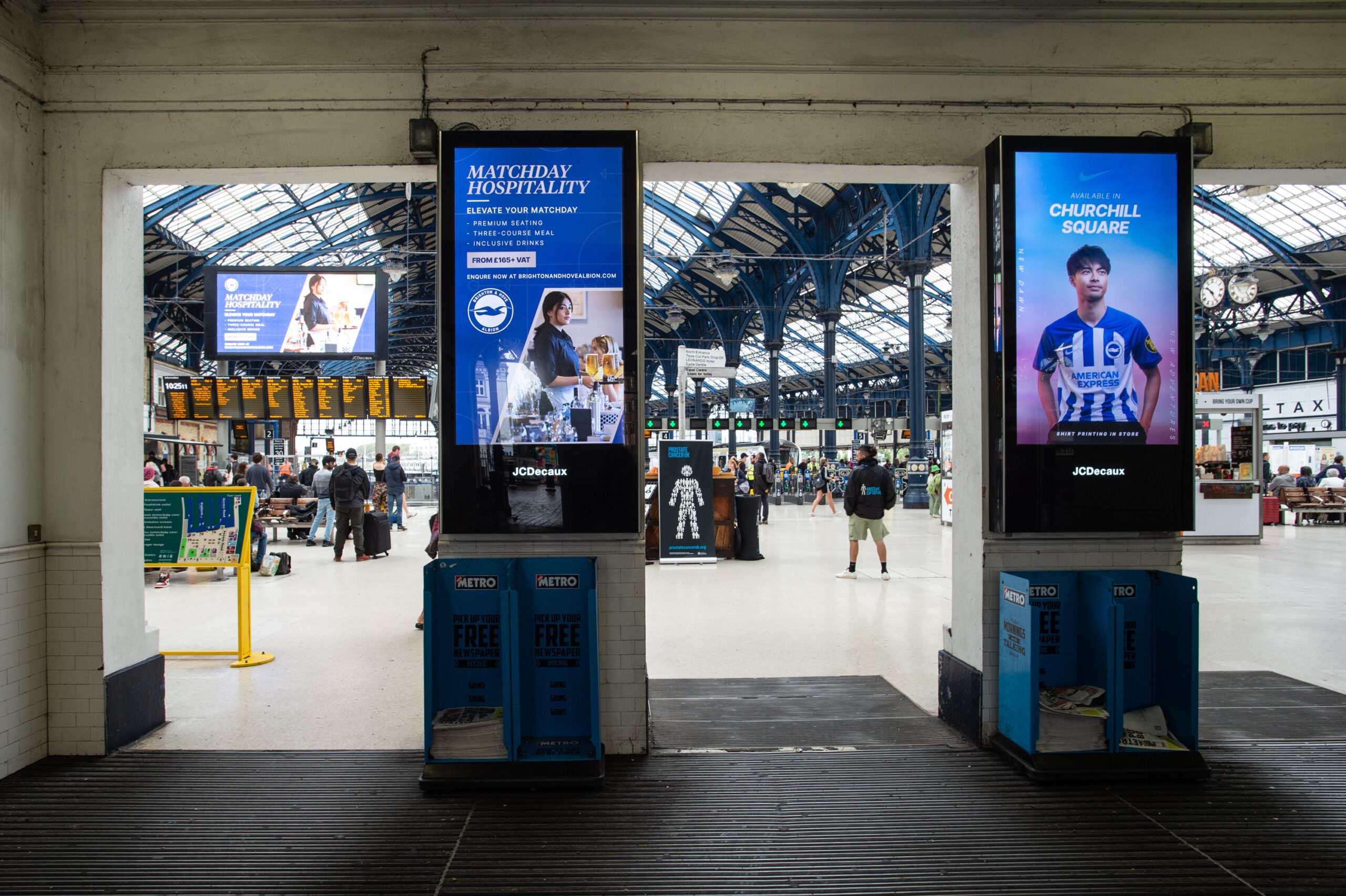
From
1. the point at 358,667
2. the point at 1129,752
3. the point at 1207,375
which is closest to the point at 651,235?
the point at 1207,375

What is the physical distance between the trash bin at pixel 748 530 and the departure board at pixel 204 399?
9.18m

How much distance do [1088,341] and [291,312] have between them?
925 cm

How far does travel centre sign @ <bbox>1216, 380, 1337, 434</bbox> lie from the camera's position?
1006 inches

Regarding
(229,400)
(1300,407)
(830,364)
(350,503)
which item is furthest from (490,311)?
(1300,407)

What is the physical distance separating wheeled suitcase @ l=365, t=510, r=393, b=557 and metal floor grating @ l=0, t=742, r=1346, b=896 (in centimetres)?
729

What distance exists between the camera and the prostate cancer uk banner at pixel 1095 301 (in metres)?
3.46

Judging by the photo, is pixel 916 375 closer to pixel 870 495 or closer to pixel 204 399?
pixel 870 495

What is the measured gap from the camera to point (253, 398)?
12727 millimetres

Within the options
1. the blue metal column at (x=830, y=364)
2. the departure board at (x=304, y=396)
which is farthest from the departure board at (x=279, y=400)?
the blue metal column at (x=830, y=364)

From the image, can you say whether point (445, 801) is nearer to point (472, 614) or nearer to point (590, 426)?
point (472, 614)

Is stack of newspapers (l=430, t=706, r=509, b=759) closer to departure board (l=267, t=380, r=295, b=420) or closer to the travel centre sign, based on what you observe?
departure board (l=267, t=380, r=295, b=420)

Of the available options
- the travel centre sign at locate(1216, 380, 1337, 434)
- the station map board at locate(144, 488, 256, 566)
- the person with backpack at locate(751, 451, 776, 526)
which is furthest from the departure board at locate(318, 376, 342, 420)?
the travel centre sign at locate(1216, 380, 1337, 434)

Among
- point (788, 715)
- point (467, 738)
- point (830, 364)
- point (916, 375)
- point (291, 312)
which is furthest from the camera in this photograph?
point (830, 364)

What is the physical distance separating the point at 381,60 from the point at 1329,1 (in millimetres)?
4563
